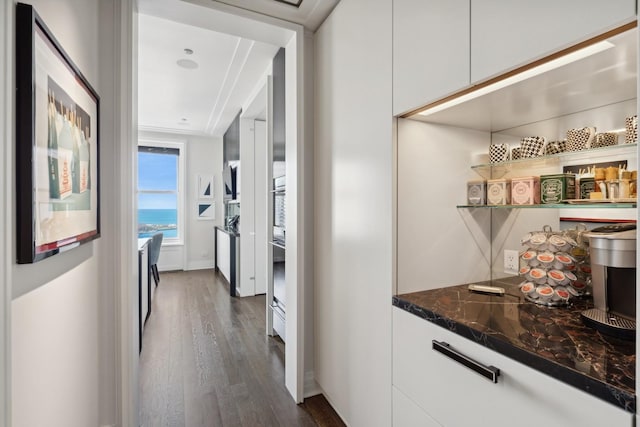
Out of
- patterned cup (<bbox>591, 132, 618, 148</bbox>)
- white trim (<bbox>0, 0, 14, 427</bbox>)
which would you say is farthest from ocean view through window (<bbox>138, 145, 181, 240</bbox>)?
patterned cup (<bbox>591, 132, 618, 148</bbox>)

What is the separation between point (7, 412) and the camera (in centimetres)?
76

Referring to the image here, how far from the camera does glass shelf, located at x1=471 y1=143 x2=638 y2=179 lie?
3.70 ft

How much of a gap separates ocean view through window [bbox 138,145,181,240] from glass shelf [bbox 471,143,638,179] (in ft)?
20.2

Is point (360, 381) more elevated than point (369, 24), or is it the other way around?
point (369, 24)

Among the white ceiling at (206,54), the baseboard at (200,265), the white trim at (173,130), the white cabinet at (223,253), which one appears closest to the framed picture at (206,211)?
the white cabinet at (223,253)

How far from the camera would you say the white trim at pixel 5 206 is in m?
0.74

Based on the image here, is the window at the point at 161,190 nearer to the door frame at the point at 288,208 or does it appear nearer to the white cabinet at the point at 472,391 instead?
the door frame at the point at 288,208

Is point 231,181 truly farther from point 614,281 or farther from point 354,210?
point 614,281

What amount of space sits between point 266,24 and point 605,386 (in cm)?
230

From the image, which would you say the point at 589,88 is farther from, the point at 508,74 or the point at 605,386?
the point at 605,386

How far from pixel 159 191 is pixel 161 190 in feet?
0.14

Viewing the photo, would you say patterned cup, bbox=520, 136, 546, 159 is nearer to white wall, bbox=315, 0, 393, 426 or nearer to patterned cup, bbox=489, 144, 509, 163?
patterned cup, bbox=489, 144, 509, 163

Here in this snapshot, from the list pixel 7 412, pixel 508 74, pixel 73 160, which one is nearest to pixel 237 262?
pixel 73 160

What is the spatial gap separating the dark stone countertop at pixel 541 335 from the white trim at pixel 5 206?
1.24 m
